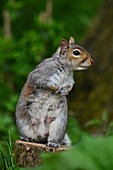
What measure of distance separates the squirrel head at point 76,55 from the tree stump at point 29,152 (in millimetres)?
568

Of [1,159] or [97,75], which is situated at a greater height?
[97,75]

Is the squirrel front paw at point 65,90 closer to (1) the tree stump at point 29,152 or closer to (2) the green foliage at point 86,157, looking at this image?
(1) the tree stump at point 29,152

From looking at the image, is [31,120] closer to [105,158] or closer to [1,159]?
[1,159]

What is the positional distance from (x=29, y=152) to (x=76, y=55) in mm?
729

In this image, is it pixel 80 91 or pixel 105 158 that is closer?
pixel 105 158

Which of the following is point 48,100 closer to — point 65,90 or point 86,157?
point 65,90

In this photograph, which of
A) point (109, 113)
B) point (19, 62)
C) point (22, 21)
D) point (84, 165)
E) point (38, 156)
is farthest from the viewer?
point (22, 21)

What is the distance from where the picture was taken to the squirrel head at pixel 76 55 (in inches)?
188

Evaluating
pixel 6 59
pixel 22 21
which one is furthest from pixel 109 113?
pixel 22 21

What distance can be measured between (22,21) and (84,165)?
10.8m

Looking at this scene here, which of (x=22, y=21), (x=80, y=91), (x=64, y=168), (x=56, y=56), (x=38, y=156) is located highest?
(x=22, y=21)

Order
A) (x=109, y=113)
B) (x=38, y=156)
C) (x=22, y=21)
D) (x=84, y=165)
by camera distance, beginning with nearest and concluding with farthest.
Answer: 1. (x=84, y=165)
2. (x=38, y=156)
3. (x=109, y=113)
4. (x=22, y=21)

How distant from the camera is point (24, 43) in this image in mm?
8930

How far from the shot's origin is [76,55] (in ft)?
15.8
